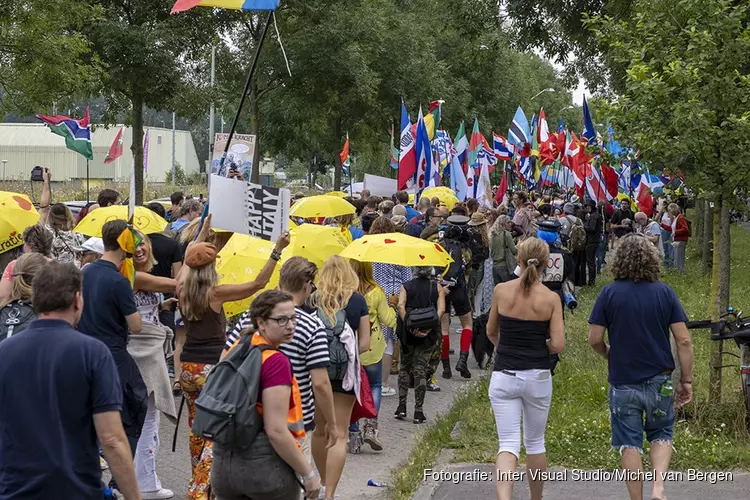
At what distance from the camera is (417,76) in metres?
41.5

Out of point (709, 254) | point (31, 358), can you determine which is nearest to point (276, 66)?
point (709, 254)

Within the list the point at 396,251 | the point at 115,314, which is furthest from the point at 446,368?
the point at 115,314

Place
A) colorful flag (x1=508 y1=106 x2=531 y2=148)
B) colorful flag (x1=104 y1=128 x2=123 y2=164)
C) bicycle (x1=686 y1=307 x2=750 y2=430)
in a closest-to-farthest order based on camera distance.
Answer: bicycle (x1=686 y1=307 x2=750 y2=430) → colorful flag (x1=104 y1=128 x2=123 y2=164) → colorful flag (x1=508 y1=106 x2=531 y2=148)

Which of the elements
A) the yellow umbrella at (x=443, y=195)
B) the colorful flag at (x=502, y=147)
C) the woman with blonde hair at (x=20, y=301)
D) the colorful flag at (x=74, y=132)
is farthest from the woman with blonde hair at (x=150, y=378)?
the colorful flag at (x=502, y=147)

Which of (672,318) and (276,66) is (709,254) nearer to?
(276,66)

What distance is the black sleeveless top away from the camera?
22.1ft

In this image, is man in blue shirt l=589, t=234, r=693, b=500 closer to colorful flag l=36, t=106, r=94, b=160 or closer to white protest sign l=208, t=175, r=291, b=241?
white protest sign l=208, t=175, r=291, b=241

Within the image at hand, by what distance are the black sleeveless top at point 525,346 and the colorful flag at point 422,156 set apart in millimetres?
15425

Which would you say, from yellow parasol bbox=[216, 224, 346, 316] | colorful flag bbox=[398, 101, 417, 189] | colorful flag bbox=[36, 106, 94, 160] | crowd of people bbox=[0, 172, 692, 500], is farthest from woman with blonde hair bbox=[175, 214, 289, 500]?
colorful flag bbox=[398, 101, 417, 189]

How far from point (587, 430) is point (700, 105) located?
273 centimetres

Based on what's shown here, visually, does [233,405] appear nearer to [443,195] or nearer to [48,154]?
[443,195]

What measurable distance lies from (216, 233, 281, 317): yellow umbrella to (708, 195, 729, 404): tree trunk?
141 inches

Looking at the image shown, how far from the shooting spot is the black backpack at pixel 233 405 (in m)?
4.70

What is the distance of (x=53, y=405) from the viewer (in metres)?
4.19
